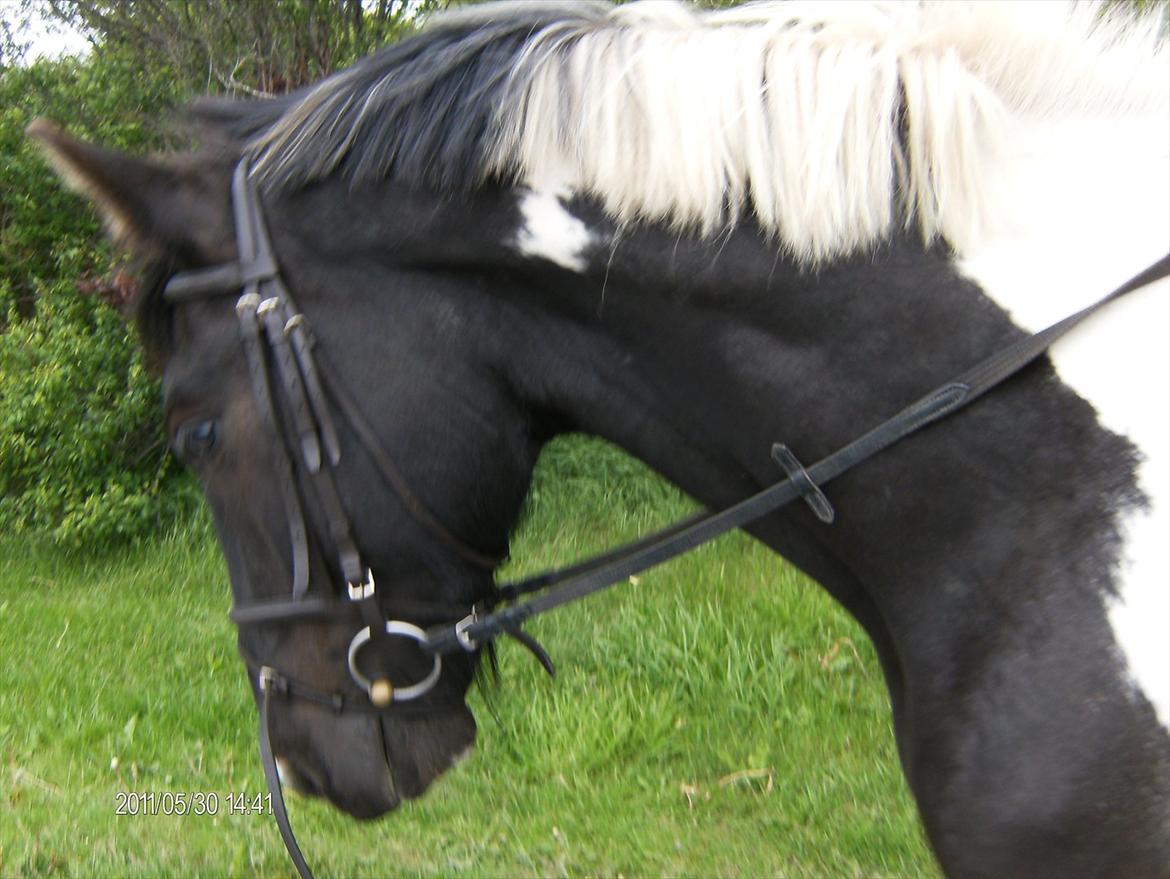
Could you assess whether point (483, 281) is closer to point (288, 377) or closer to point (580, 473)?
point (288, 377)

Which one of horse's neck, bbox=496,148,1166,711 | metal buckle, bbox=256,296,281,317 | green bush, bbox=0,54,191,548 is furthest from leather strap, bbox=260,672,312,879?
green bush, bbox=0,54,191,548

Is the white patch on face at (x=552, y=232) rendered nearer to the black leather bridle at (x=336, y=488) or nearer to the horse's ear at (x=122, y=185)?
the black leather bridle at (x=336, y=488)

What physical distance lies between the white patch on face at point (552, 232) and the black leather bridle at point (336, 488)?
0.38 meters

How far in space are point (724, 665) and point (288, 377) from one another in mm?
2848

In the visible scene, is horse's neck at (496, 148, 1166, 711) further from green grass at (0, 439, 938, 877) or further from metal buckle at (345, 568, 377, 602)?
green grass at (0, 439, 938, 877)

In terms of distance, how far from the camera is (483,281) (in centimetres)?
151

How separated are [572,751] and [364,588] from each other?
221 cm

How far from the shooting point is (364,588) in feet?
5.39

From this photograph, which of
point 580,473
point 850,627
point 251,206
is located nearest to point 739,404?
point 251,206

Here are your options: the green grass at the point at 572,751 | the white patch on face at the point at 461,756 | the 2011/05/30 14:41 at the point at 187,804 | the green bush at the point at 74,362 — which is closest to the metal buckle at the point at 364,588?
the white patch on face at the point at 461,756

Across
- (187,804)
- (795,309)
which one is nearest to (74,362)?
(187,804)

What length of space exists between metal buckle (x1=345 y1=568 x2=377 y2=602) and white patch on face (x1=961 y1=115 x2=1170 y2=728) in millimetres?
1027

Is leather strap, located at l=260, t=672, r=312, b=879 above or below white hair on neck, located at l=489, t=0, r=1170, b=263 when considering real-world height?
below

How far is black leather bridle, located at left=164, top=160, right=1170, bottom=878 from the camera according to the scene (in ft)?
4.38
